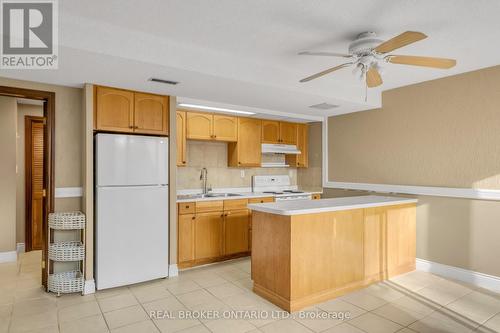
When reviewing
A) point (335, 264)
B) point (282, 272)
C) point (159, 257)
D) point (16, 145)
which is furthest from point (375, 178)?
point (16, 145)

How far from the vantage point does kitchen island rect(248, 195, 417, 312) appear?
2797 millimetres

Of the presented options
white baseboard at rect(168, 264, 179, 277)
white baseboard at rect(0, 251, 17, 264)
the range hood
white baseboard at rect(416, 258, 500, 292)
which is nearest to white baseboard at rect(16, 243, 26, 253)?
white baseboard at rect(0, 251, 17, 264)

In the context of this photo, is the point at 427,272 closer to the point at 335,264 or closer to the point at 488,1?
the point at 335,264

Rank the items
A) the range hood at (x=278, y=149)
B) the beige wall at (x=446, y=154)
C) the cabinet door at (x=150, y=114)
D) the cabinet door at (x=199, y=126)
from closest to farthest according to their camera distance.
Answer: the beige wall at (x=446, y=154)
the cabinet door at (x=150, y=114)
the cabinet door at (x=199, y=126)
the range hood at (x=278, y=149)

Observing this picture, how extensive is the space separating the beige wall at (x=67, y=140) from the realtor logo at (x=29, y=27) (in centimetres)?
83

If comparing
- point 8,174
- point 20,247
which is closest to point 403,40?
point 8,174

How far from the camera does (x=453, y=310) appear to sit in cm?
281

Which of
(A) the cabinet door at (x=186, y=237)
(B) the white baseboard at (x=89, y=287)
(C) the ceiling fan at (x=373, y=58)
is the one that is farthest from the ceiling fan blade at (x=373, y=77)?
(B) the white baseboard at (x=89, y=287)

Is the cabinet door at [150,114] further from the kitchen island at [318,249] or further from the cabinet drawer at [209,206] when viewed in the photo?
the kitchen island at [318,249]

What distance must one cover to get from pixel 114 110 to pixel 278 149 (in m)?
2.74

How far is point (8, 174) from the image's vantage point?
4.32m

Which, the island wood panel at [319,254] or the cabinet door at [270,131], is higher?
the cabinet door at [270,131]

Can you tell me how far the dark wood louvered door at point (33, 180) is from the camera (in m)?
4.74

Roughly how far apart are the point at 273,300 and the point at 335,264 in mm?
705
